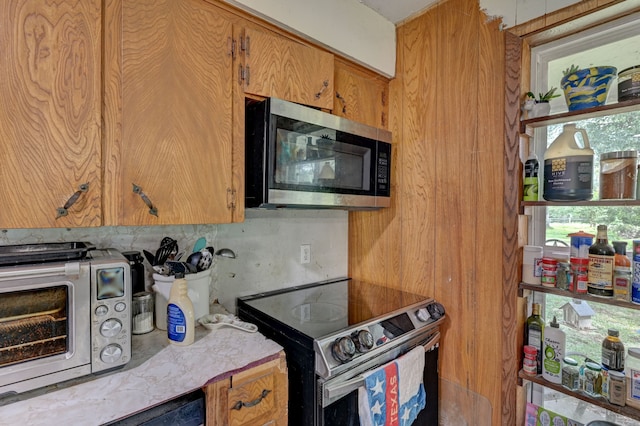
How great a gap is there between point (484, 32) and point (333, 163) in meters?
0.92

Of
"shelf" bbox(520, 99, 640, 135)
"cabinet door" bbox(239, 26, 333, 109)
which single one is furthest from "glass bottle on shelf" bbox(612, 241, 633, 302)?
"cabinet door" bbox(239, 26, 333, 109)

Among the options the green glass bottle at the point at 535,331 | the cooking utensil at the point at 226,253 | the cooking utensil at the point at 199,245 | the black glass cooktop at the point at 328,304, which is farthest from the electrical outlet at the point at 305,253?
the green glass bottle at the point at 535,331

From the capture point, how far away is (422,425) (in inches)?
55.8

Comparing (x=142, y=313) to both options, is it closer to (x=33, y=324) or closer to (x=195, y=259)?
(x=195, y=259)

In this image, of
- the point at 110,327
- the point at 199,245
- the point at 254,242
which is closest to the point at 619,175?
the point at 254,242

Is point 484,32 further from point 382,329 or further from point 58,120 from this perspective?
point 58,120

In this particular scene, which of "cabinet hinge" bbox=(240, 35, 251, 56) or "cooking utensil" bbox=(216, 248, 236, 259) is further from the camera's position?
"cooking utensil" bbox=(216, 248, 236, 259)

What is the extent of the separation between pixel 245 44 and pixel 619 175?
4.80ft

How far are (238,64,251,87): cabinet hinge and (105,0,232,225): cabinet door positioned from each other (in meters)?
0.04

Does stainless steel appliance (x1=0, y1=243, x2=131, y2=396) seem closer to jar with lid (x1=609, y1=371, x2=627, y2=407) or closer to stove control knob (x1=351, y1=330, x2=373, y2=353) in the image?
stove control knob (x1=351, y1=330, x2=373, y2=353)

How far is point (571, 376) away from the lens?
1.20 metres

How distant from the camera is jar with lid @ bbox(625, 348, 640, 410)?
1069 millimetres

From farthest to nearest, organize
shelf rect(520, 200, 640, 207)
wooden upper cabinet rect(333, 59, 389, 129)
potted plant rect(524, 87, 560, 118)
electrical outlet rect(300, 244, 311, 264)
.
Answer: electrical outlet rect(300, 244, 311, 264) < wooden upper cabinet rect(333, 59, 389, 129) < potted plant rect(524, 87, 560, 118) < shelf rect(520, 200, 640, 207)

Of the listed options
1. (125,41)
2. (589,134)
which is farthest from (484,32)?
(125,41)
